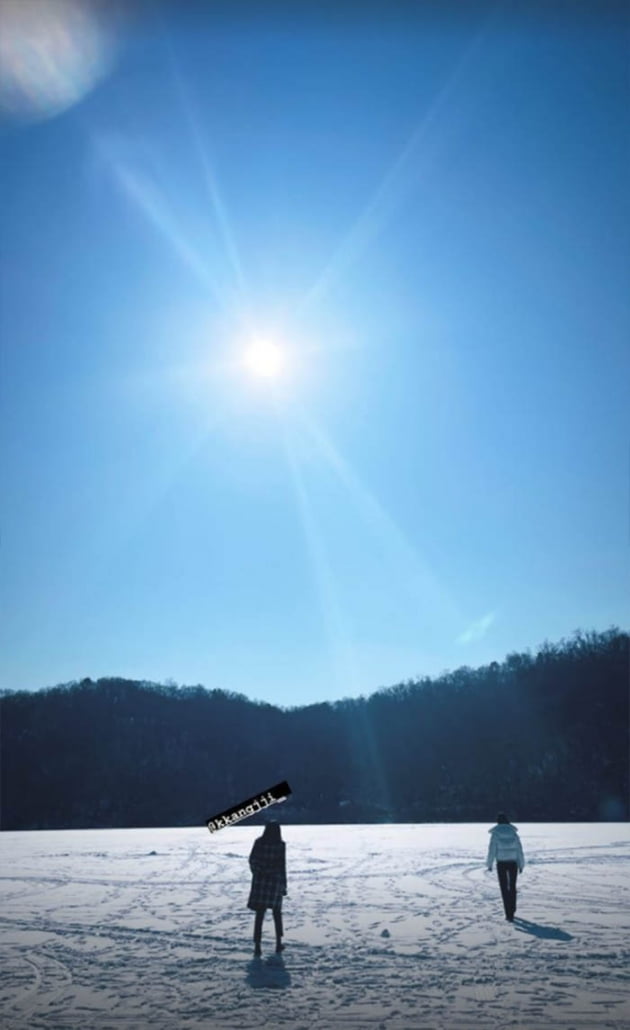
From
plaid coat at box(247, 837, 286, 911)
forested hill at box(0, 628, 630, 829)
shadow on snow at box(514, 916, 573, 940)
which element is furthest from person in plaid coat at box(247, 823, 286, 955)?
forested hill at box(0, 628, 630, 829)

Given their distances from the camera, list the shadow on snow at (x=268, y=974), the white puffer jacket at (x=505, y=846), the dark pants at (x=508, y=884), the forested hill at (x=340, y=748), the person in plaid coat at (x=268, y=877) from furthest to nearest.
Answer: the forested hill at (x=340, y=748)
the white puffer jacket at (x=505, y=846)
the dark pants at (x=508, y=884)
the person in plaid coat at (x=268, y=877)
the shadow on snow at (x=268, y=974)

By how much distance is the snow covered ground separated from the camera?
7.36 meters

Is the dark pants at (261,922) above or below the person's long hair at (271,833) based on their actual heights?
below

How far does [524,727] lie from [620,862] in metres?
89.2

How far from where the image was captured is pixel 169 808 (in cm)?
10694

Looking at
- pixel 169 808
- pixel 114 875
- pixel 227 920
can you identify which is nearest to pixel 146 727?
pixel 169 808

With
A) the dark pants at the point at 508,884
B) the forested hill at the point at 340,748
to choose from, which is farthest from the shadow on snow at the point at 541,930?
the forested hill at the point at 340,748

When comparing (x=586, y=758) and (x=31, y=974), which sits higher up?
(x=586, y=758)

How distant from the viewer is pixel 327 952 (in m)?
10.3

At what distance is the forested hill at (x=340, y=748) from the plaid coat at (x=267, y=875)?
7858cm

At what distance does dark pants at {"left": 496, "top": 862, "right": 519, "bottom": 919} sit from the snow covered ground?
0.33m

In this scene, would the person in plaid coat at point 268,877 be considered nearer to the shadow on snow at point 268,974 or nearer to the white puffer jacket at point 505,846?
the shadow on snow at point 268,974

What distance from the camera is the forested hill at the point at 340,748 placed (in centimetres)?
9662

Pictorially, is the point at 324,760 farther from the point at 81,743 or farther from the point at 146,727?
the point at 81,743
